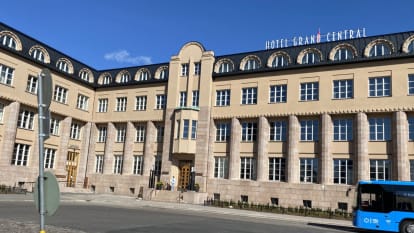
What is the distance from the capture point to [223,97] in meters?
39.1

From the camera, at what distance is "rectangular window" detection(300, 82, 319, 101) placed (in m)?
34.5

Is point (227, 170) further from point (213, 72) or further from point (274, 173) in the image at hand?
point (213, 72)

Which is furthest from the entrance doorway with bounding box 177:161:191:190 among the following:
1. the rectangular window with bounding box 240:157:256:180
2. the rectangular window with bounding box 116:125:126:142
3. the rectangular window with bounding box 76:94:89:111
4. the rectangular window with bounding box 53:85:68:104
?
the rectangular window with bounding box 53:85:68:104

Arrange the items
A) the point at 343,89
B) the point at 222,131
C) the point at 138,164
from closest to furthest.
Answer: the point at 343,89 → the point at 222,131 → the point at 138,164

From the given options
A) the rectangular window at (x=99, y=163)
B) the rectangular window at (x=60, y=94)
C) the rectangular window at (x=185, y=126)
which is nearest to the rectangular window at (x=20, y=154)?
the rectangular window at (x=60, y=94)

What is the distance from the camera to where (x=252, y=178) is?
35906 millimetres

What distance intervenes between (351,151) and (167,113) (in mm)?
18426

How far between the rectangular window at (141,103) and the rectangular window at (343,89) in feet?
68.0

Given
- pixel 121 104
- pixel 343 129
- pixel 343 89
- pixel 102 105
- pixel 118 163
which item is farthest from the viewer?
pixel 102 105

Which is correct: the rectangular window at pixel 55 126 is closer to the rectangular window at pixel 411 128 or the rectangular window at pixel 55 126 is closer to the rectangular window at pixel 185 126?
the rectangular window at pixel 185 126

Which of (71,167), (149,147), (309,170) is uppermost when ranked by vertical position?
(149,147)

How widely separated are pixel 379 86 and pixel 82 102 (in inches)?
1261

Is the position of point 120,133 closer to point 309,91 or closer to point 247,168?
point 247,168

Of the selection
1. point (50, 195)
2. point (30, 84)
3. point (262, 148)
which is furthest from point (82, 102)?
point (50, 195)
